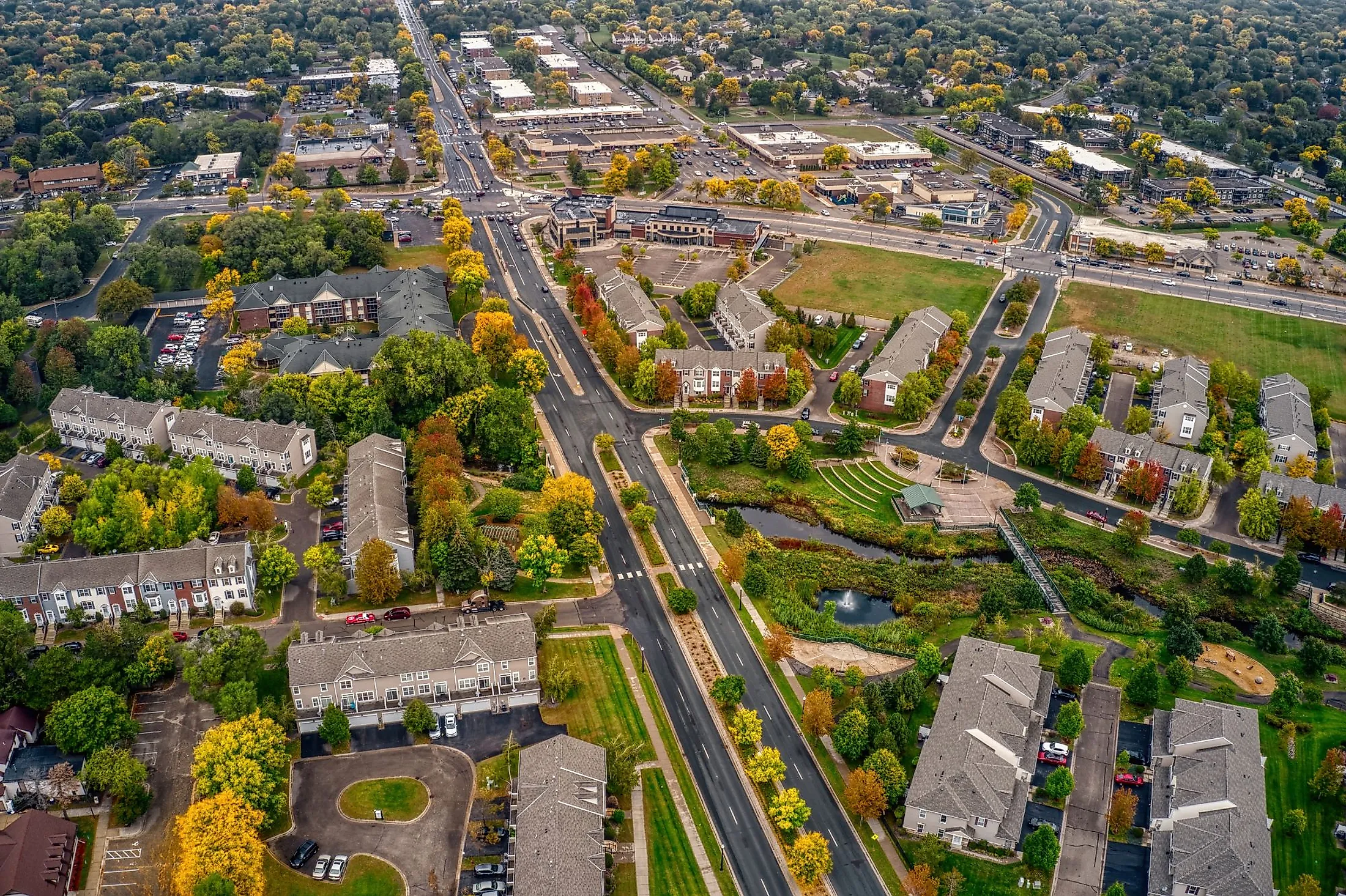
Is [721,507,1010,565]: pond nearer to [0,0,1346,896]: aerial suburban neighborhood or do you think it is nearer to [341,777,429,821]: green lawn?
[0,0,1346,896]: aerial suburban neighborhood

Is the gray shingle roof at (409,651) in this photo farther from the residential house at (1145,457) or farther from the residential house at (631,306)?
the residential house at (1145,457)

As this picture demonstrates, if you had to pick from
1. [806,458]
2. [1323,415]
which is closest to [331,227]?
[806,458]

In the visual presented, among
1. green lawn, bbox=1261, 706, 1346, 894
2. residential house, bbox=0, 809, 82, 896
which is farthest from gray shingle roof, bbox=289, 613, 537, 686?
green lawn, bbox=1261, 706, 1346, 894

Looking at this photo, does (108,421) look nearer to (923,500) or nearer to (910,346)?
(923,500)

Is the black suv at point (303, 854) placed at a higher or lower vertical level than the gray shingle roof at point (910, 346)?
lower

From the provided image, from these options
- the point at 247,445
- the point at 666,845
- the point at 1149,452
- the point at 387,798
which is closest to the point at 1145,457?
the point at 1149,452

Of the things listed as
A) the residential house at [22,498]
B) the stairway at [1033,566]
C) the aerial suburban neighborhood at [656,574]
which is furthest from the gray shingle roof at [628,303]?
the residential house at [22,498]
